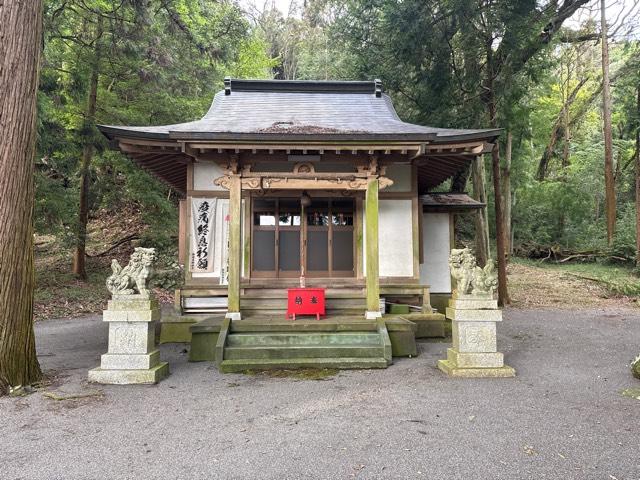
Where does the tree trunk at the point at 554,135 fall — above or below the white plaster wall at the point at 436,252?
above

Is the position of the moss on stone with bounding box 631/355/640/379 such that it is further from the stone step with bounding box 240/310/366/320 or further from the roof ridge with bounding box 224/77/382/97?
the roof ridge with bounding box 224/77/382/97

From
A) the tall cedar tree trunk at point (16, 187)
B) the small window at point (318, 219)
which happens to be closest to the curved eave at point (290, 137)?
the tall cedar tree trunk at point (16, 187)

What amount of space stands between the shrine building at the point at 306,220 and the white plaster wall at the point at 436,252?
0.03m

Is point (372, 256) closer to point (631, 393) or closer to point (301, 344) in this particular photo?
point (301, 344)

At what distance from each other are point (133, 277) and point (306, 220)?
13.0ft

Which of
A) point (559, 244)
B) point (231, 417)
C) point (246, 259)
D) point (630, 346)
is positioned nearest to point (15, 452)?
point (231, 417)

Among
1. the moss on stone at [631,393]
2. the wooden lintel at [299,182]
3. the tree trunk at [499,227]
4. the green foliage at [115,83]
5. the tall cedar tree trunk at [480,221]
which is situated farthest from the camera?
the tall cedar tree trunk at [480,221]

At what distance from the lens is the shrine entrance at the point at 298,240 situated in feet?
27.9

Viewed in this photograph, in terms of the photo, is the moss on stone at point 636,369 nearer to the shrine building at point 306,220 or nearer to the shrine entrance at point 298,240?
the shrine building at point 306,220

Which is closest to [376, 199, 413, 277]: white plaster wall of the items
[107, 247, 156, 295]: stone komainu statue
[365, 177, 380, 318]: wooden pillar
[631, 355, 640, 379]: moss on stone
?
[365, 177, 380, 318]: wooden pillar

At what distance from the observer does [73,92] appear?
12625mm

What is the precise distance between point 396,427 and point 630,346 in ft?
18.4

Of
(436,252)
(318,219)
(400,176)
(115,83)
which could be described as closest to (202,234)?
(318,219)

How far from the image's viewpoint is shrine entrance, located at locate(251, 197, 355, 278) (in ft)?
27.9
